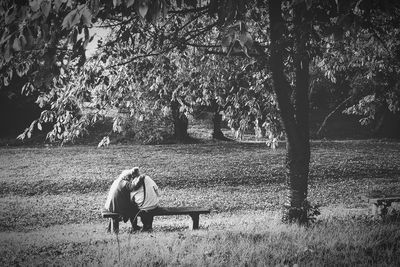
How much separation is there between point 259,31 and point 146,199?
456cm

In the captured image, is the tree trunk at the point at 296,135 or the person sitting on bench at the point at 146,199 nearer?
the tree trunk at the point at 296,135

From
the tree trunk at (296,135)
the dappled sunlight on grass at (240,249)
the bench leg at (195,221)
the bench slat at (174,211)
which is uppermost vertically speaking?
the tree trunk at (296,135)

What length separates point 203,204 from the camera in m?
13.1

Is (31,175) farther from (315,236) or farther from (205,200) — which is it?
(315,236)

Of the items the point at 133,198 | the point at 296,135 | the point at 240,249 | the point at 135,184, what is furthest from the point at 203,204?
the point at 240,249

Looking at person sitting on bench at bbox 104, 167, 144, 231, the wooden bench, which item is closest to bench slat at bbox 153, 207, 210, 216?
the wooden bench

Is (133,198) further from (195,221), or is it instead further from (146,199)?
(195,221)

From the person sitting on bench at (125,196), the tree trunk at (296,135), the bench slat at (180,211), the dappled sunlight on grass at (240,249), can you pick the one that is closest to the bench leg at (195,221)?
the bench slat at (180,211)

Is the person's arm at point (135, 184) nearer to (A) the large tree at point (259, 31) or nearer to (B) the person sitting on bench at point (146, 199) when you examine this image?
(B) the person sitting on bench at point (146, 199)

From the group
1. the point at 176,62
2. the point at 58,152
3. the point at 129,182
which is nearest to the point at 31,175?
the point at 58,152

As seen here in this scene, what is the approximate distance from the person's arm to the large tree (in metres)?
2.25

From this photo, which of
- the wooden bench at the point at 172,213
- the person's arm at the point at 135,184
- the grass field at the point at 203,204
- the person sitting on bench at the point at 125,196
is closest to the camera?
the grass field at the point at 203,204

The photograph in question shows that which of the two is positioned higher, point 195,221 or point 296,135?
point 296,135

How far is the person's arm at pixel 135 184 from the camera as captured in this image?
863 cm
